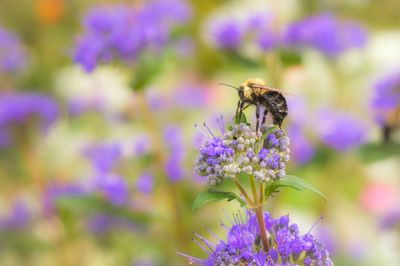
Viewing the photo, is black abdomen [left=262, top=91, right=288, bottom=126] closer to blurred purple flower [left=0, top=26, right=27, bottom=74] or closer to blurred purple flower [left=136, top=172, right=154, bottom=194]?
blurred purple flower [left=136, top=172, right=154, bottom=194]

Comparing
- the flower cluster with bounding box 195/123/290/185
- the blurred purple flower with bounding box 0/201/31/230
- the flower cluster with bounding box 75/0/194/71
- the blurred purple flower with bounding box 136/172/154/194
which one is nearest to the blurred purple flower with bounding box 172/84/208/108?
the blurred purple flower with bounding box 0/201/31/230

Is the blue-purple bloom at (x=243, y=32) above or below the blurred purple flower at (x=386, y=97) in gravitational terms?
above

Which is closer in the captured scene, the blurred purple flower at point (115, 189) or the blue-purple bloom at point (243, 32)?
the blurred purple flower at point (115, 189)

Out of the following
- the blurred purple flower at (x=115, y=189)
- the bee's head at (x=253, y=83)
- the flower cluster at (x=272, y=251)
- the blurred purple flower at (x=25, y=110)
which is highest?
the blurred purple flower at (x=25, y=110)

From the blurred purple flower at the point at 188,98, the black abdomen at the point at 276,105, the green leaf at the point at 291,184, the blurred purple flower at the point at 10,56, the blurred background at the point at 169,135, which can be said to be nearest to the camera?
the green leaf at the point at 291,184

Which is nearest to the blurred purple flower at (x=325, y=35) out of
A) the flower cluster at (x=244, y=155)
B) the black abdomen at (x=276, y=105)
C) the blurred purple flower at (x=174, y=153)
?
the blurred purple flower at (x=174, y=153)

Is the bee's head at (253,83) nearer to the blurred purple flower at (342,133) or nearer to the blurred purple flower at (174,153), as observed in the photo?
the blurred purple flower at (174,153)

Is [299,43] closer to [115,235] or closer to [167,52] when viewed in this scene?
[167,52]
